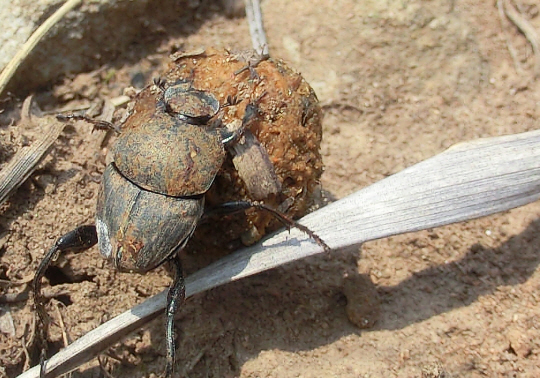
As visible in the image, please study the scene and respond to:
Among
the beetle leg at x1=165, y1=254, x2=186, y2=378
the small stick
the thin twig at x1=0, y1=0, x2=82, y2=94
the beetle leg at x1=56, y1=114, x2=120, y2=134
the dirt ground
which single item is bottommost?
the dirt ground

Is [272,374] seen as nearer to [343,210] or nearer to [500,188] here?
[343,210]

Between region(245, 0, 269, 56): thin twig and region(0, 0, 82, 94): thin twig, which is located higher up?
region(0, 0, 82, 94): thin twig

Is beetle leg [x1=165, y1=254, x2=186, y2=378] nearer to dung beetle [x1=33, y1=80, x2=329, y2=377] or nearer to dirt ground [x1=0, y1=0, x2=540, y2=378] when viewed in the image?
dung beetle [x1=33, y1=80, x2=329, y2=377]

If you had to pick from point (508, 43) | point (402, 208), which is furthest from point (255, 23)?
point (402, 208)

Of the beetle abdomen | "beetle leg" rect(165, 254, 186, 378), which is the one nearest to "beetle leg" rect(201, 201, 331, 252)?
the beetle abdomen

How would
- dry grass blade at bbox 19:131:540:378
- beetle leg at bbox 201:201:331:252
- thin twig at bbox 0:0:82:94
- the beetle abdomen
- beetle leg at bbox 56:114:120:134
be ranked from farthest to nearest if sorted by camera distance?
thin twig at bbox 0:0:82:94 → beetle leg at bbox 56:114:120:134 → dry grass blade at bbox 19:131:540:378 → beetle leg at bbox 201:201:331:252 → the beetle abdomen

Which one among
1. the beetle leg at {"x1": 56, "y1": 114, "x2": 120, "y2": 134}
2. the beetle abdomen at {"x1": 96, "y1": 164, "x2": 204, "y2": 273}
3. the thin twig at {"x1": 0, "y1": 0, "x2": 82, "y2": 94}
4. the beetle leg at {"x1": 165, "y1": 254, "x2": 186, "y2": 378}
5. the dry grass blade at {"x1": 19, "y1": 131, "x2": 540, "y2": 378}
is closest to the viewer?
the beetle abdomen at {"x1": 96, "y1": 164, "x2": 204, "y2": 273}

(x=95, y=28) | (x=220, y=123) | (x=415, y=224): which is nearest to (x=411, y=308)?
(x=415, y=224)

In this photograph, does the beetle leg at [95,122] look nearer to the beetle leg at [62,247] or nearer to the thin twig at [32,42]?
the beetle leg at [62,247]
